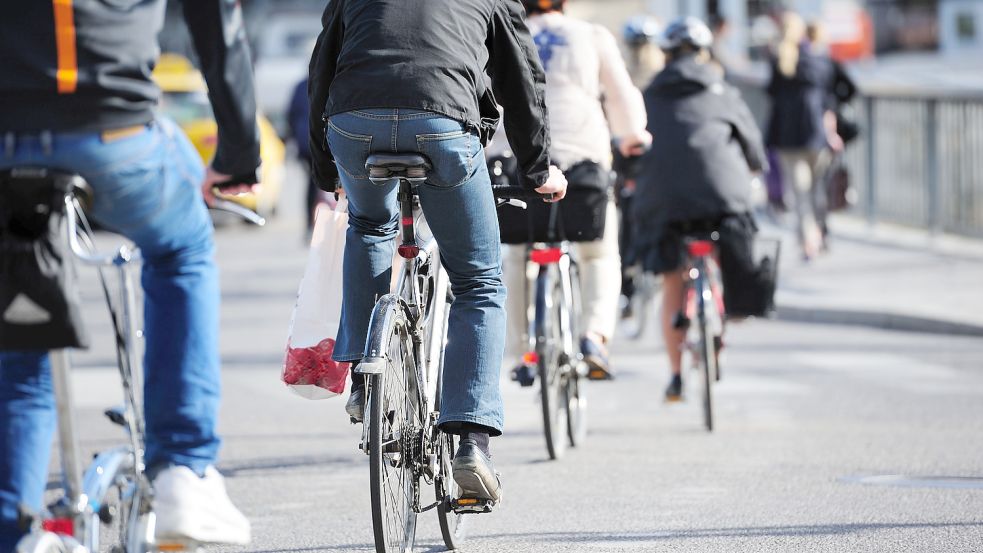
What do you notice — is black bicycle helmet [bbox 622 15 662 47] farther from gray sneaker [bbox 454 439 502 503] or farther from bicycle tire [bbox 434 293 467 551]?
gray sneaker [bbox 454 439 502 503]

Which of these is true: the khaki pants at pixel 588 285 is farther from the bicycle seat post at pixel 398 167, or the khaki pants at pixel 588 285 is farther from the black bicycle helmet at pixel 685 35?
the bicycle seat post at pixel 398 167

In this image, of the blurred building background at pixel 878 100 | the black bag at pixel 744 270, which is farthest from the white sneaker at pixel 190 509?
the blurred building background at pixel 878 100

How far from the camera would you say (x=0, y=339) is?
11.8ft

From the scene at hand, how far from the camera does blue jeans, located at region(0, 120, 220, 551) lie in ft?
12.4

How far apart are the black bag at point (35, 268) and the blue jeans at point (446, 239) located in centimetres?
124

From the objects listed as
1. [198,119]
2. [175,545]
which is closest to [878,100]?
[198,119]

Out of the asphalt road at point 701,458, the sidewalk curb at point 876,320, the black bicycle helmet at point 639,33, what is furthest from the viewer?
the black bicycle helmet at point 639,33

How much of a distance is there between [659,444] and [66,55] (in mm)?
4376

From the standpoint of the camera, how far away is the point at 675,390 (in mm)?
8469

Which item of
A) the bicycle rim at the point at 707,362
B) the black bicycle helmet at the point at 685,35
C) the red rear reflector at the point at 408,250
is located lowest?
the bicycle rim at the point at 707,362

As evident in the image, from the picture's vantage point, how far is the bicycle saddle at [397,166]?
4699 millimetres

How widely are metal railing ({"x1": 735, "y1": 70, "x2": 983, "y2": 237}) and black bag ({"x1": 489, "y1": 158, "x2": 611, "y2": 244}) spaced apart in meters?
8.12

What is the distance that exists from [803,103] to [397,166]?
1099 cm

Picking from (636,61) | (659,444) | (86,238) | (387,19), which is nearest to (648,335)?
(636,61)
